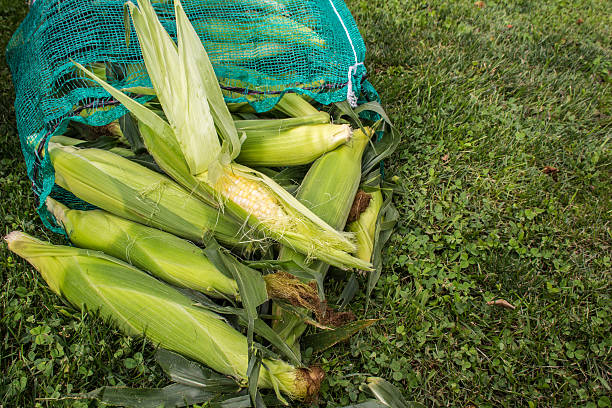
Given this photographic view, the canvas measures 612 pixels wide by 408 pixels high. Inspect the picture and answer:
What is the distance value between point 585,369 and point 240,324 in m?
1.56

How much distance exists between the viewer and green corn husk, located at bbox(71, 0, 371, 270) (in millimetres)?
1915

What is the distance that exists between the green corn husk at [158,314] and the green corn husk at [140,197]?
261 millimetres

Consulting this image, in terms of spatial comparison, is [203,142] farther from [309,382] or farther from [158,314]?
[309,382]

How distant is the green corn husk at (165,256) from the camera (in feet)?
6.24

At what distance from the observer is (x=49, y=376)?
176cm

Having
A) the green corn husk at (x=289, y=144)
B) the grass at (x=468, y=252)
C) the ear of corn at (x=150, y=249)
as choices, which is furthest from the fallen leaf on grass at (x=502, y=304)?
the ear of corn at (x=150, y=249)

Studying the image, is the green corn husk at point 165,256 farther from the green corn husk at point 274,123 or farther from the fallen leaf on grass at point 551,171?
the fallen leaf on grass at point 551,171

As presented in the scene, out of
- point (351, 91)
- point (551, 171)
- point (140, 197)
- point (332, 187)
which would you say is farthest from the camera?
point (551, 171)

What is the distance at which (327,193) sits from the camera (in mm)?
2203

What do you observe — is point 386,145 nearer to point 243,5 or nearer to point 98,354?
point 243,5

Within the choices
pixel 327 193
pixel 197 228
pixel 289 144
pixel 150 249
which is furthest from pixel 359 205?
pixel 150 249

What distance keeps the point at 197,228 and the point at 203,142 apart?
0.41 meters

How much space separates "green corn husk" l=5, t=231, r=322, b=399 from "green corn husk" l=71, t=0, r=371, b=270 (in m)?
0.45

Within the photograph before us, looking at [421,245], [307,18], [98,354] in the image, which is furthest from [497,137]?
[98,354]
